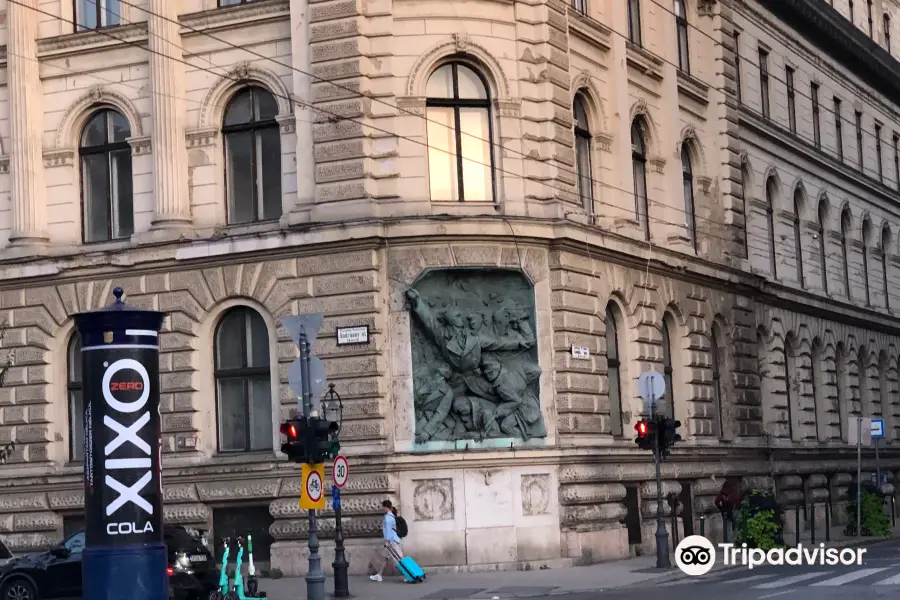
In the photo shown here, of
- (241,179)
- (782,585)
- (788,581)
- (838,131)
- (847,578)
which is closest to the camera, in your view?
(782,585)

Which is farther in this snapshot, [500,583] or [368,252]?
[368,252]

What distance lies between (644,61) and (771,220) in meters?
11.2

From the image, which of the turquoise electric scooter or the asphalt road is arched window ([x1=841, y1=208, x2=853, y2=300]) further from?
the turquoise electric scooter

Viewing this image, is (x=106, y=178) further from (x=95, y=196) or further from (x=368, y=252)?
(x=368, y=252)

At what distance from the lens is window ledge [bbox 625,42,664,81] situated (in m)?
40.4

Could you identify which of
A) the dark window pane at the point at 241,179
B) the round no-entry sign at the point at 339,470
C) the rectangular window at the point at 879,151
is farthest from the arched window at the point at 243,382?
the rectangular window at the point at 879,151

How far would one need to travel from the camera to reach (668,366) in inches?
1647

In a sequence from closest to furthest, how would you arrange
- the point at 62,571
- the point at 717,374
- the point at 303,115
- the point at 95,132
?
the point at 62,571 < the point at 303,115 < the point at 95,132 < the point at 717,374

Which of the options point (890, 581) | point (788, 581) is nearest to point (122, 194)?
point (788, 581)

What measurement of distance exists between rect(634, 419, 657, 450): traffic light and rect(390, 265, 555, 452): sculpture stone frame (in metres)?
2.07

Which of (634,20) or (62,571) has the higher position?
(634,20)

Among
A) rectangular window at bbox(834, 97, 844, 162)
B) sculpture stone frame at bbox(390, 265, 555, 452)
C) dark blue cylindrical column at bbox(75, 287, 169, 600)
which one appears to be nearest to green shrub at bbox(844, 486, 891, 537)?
sculpture stone frame at bbox(390, 265, 555, 452)

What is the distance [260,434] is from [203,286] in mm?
3477

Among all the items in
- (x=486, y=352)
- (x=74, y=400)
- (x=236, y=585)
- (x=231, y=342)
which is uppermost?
(x=231, y=342)
